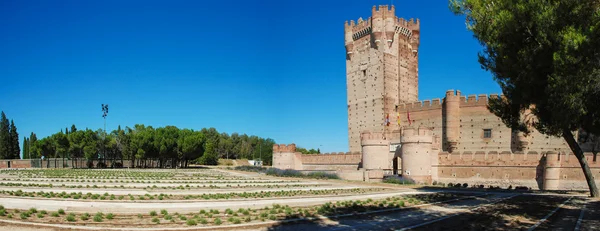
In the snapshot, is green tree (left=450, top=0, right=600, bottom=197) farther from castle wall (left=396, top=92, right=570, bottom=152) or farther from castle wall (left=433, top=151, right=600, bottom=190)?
Answer: castle wall (left=396, top=92, right=570, bottom=152)

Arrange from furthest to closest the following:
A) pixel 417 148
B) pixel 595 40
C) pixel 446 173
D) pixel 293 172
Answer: pixel 293 172 → pixel 446 173 → pixel 417 148 → pixel 595 40

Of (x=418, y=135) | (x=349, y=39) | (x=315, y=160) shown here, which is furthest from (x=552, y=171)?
(x=349, y=39)

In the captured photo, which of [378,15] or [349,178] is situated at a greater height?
[378,15]

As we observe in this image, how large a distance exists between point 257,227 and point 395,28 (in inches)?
1638

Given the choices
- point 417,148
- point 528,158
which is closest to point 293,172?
point 417,148

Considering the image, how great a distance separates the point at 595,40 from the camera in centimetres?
1298

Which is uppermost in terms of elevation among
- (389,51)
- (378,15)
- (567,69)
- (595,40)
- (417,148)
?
(378,15)

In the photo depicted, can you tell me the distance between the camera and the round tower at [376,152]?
124ft

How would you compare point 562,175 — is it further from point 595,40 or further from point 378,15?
point 378,15

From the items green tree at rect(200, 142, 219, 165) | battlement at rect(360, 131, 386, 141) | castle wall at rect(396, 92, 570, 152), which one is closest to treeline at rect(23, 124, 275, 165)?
green tree at rect(200, 142, 219, 165)

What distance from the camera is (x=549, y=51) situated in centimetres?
1420

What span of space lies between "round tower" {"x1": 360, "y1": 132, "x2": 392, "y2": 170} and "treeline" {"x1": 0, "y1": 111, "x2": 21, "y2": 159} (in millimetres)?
67542

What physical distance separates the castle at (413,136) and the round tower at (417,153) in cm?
8

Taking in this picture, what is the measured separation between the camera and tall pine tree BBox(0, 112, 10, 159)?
7350 cm
